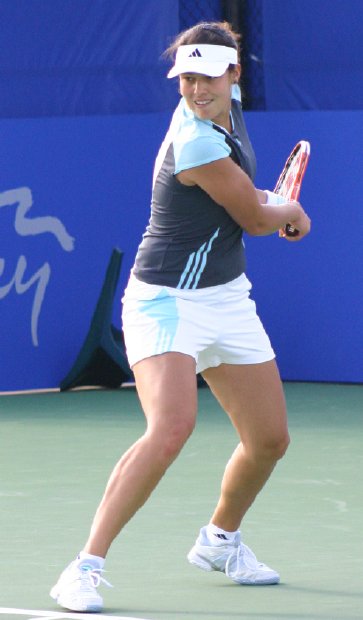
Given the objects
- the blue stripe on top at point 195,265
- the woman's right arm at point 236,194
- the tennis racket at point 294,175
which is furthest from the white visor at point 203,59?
the tennis racket at point 294,175

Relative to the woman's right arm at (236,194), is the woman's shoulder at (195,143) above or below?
above

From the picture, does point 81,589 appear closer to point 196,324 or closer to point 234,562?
point 234,562

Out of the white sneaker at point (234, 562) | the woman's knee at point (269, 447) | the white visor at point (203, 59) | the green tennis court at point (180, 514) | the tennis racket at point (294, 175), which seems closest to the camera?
the white visor at point (203, 59)

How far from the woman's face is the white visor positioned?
21 mm

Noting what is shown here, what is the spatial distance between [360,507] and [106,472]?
4.87ft

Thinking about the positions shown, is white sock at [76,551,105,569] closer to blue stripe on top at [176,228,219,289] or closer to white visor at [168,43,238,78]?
blue stripe on top at [176,228,219,289]

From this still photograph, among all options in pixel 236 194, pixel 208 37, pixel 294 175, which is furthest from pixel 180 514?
pixel 208 37

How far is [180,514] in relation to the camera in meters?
6.66

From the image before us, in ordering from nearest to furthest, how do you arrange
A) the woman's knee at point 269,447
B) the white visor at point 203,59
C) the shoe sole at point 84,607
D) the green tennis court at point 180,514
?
the shoe sole at point 84,607 → the white visor at point 203,59 → the green tennis court at point 180,514 → the woman's knee at point 269,447

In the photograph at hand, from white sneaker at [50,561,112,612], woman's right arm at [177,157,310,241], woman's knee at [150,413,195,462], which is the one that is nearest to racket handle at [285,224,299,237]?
woman's right arm at [177,157,310,241]

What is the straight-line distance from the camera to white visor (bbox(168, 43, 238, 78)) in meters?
5.01

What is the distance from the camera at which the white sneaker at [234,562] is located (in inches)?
212

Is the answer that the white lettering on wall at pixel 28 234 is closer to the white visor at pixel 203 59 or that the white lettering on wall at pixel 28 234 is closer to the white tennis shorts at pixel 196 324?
the white tennis shorts at pixel 196 324

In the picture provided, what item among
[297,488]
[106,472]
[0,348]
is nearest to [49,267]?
[0,348]
